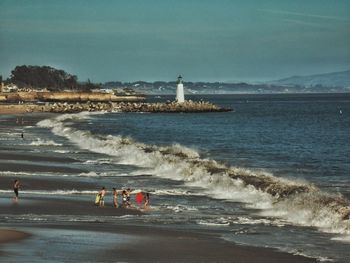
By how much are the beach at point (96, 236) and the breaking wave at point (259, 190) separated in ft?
12.5

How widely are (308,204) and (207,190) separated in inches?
261

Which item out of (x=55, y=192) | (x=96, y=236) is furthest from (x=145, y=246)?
(x=55, y=192)

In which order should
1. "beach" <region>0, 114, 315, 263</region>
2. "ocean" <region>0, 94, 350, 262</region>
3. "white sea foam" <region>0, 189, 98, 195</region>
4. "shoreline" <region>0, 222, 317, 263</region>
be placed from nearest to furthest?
"shoreline" <region>0, 222, 317, 263</region> → "beach" <region>0, 114, 315, 263</region> → "ocean" <region>0, 94, 350, 262</region> → "white sea foam" <region>0, 189, 98, 195</region>

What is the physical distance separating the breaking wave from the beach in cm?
382

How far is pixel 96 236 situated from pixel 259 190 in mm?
10648

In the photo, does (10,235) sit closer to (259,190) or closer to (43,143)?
(259,190)

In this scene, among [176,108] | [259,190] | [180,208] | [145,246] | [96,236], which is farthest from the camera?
[176,108]

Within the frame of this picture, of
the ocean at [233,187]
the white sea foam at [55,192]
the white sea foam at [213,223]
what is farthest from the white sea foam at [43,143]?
the white sea foam at [213,223]

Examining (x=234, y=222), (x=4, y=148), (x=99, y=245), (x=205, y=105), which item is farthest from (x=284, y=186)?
(x=205, y=105)

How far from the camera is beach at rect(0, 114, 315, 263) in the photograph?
1627 centimetres

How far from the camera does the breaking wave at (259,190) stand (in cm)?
2175

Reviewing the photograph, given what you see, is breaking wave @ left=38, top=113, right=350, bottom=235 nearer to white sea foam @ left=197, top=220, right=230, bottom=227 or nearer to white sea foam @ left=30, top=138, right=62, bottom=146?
white sea foam @ left=197, top=220, right=230, bottom=227

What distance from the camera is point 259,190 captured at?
1104 inches

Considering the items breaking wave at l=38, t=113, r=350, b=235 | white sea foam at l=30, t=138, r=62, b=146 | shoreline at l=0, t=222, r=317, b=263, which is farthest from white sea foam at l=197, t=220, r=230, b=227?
white sea foam at l=30, t=138, r=62, b=146
